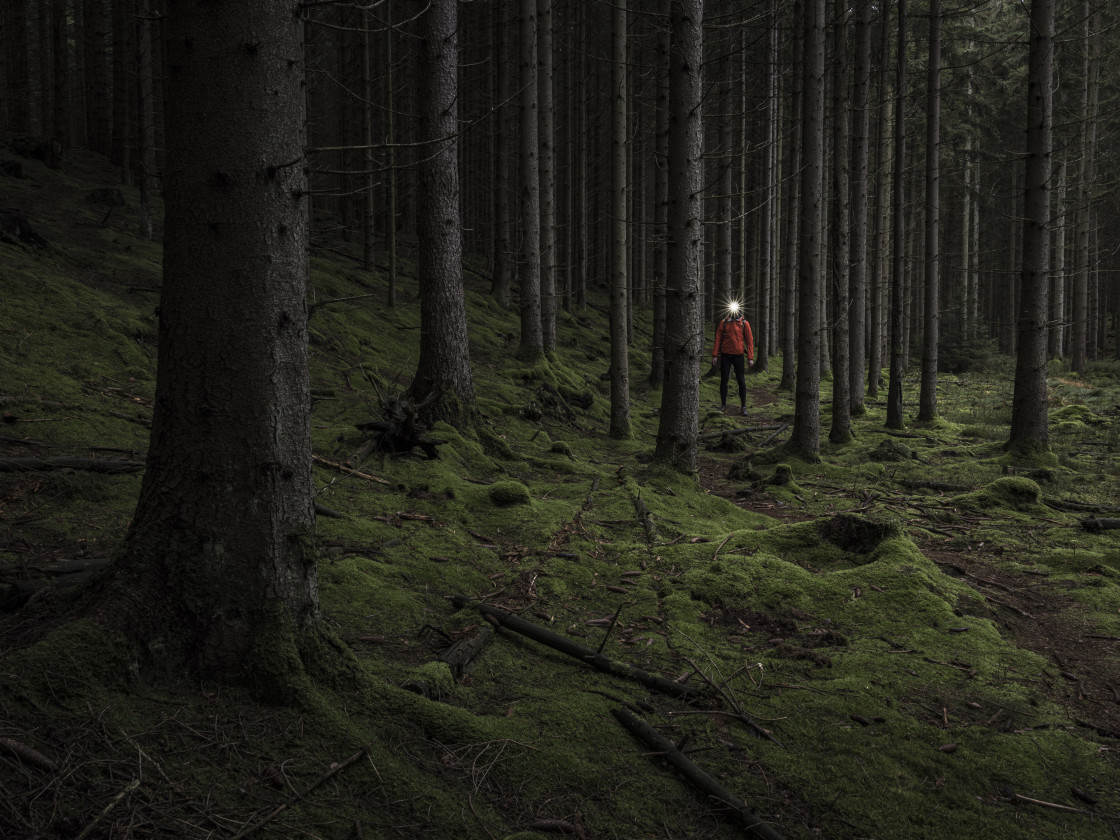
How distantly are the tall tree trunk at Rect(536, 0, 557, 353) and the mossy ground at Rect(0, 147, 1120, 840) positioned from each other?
6.97 m

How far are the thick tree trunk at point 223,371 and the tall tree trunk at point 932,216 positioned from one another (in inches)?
544

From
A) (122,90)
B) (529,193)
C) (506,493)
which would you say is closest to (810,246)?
(529,193)

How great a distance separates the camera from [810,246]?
10.6 metres

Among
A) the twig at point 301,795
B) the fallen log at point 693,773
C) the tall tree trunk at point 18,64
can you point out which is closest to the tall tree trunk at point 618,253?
the fallen log at point 693,773

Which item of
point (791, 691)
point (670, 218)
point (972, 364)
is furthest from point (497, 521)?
point (972, 364)

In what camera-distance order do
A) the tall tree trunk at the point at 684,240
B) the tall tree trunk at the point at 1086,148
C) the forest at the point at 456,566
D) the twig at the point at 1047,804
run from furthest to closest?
the tall tree trunk at the point at 1086,148 < the tall tree trunk at the point at 684,240 < the twig at the point at 1047,804 < the forest at the point at 456,566

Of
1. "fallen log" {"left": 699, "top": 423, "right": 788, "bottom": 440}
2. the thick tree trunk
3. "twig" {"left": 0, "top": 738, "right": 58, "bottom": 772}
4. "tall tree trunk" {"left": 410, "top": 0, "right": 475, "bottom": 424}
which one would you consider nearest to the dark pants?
"fallen log" {"left": 699, "top": 423, "right": 788, "bottom": 440}

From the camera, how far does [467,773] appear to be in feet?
9.05

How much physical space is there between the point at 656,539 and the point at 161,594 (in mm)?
4056

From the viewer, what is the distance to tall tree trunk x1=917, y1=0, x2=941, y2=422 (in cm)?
1345

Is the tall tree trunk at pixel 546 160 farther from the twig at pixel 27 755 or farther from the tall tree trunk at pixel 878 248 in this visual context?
the twig at pixel 27 755

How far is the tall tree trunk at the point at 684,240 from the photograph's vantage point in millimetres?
7781

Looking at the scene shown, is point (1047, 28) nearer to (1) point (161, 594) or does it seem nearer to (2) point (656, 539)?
(2) point (656, 539)

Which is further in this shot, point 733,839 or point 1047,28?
point 1047,28
